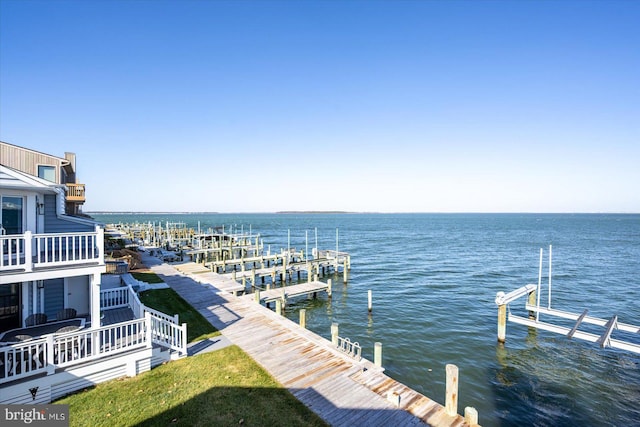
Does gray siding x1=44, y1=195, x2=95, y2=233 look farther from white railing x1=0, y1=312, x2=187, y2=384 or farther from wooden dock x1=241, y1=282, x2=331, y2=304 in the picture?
wooden dock x1=241, y1=282, x2=331, y2=304

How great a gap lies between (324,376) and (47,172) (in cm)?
1708

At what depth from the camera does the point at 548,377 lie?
1323 cm

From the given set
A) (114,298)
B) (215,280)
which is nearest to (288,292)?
(215,280)

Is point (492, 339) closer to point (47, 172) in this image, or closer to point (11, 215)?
point (11, 215)

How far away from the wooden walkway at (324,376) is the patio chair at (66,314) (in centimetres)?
507

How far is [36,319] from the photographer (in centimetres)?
1062

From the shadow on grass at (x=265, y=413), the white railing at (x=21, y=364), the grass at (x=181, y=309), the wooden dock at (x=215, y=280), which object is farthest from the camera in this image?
the wooden dock at (x=215, y=280)

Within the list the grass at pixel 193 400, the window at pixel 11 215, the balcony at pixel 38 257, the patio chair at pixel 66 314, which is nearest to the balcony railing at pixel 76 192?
the window at pixel 11 215

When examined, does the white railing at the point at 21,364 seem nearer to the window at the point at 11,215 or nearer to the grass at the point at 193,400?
the grass at the point at 193,400

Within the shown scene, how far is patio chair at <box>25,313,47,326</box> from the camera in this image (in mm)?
10508

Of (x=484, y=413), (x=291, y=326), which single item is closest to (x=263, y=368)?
(x=291, y=326)

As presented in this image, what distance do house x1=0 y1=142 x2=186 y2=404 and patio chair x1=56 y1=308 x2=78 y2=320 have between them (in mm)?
29

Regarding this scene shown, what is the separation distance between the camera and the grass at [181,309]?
12422mm

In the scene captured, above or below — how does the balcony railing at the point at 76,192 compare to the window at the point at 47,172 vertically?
below
